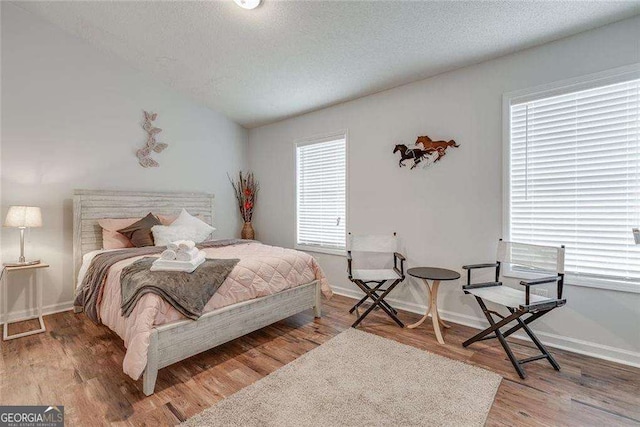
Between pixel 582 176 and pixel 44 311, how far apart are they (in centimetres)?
558

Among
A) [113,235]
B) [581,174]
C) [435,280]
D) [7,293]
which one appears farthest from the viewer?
[113,235]

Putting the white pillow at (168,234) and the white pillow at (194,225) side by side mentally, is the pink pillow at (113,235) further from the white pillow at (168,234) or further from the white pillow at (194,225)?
the white pillow at (194,225)

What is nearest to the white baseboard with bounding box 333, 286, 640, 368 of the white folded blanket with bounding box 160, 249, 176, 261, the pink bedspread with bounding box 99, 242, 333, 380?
the pink bedspread with bounding box 99, 242, 333, 380

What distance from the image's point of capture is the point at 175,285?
2.04 meters

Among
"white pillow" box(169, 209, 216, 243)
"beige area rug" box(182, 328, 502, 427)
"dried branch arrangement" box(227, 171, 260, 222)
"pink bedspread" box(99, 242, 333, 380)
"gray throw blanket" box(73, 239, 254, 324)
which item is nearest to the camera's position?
"beige area rug" box(182, 328, 502, 427)

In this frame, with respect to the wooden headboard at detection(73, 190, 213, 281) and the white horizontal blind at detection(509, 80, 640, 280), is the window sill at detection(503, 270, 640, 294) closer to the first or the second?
the white horizontal blind at detection(509, 80, 640, 280)

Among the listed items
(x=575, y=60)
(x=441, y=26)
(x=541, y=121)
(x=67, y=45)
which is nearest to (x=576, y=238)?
(x=541, y=121)

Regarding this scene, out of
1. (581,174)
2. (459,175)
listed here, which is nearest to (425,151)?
(459,175)

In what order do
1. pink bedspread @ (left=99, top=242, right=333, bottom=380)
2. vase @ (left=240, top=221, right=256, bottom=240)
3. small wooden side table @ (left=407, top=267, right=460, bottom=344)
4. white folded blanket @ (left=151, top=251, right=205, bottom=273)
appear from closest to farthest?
pink bedspread @ (left=99, top=242, right=333, bottom=380)
white folded blanket @ (left=151, top=251, right=205, bottom=273)
small wooden side table @ (left=407, top=267, right=460, bottom=344)
vase @ (left=240, top=221, right=256, bottom=240)

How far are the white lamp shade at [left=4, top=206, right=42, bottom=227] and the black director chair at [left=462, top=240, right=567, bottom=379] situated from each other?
4146mm

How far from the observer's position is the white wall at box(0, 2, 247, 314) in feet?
10.1

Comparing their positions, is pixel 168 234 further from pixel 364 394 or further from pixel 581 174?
pixel 581 174

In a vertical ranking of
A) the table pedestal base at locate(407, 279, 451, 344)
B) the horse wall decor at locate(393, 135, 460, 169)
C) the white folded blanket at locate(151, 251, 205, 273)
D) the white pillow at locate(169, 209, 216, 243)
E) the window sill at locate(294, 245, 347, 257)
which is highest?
the horse wall decor at locate(393, 135, 460, 169)

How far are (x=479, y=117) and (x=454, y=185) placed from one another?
71cm
